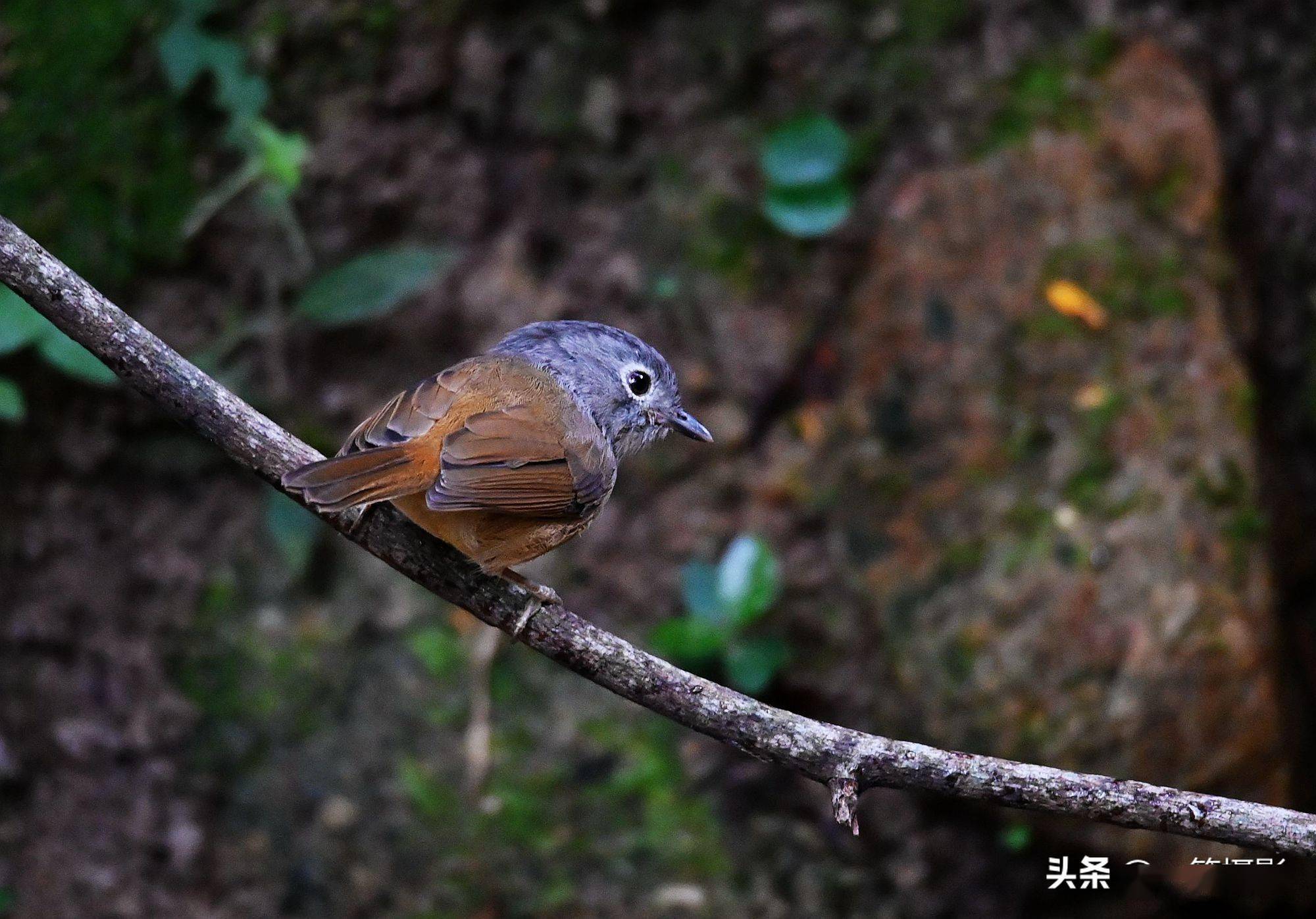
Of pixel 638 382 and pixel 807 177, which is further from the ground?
pixel 807 177

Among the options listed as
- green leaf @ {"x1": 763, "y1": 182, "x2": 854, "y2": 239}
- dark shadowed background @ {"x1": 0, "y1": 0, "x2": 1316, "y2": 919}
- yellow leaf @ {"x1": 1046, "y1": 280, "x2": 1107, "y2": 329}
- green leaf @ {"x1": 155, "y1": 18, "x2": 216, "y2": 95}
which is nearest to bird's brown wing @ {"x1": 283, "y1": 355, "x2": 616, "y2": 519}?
dark shadowed background @ {"x1": 0, "y1": 0, "x2": 1316, "y2": 919}

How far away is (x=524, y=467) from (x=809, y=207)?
159 centimetres

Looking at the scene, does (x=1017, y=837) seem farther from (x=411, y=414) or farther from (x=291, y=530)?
(x=291, y=530)

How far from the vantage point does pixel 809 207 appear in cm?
394

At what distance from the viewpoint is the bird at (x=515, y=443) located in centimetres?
244

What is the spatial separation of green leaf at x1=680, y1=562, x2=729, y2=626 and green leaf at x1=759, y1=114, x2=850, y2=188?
3.89 ft

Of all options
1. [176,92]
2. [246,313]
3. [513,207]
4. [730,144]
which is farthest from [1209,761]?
[176,92]

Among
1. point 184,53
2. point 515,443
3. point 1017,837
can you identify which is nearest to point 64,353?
point 184,53

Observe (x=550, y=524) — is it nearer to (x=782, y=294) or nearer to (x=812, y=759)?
(x=812, y=759)

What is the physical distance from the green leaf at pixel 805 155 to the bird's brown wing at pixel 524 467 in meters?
1.30

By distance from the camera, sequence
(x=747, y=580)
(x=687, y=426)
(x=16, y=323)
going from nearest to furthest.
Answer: (x=16, y=323), (x=687, y=426), (x=747, y=580)

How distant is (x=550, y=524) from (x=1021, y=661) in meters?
1.46

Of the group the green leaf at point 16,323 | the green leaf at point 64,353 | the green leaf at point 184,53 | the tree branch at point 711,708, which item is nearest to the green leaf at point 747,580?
the tree branch at point 711,708

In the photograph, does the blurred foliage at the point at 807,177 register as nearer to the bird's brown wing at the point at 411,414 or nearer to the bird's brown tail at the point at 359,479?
the bird's brown wing at the point at 411,414
